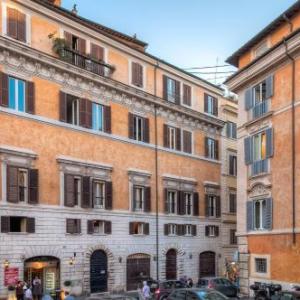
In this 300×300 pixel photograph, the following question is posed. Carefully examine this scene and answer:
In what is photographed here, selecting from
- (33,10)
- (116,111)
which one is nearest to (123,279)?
(116,111)

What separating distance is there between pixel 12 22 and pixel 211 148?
2392cm

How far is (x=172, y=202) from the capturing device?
4825cm

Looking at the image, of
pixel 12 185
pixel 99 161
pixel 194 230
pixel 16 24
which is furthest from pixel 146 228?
pixel 16 24

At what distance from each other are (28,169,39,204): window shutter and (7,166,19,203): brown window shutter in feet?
3.46

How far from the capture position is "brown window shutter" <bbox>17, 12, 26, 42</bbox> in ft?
118

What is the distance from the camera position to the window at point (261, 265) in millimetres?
32994

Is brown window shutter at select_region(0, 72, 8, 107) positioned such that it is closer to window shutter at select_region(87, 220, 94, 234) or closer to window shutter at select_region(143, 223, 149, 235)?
window shutter at select_region(87, 220, 94, 234)

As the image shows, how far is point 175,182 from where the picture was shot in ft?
159

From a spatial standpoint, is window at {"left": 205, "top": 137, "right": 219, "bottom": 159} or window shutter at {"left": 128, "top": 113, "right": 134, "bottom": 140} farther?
window at {"left": 205, "top": 137, "right": 219, "bottom": 159}

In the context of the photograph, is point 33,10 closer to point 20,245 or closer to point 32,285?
point 20,245

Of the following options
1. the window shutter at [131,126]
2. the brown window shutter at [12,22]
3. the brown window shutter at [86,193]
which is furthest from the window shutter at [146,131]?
the brown window shutter at [12,22]

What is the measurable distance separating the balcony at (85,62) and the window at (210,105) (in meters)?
13.1

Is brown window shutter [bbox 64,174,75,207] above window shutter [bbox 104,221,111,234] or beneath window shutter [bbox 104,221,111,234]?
above

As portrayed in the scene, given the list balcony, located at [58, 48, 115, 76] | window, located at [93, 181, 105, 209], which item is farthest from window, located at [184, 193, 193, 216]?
balcony, located at [58, 48, 115, 76]
